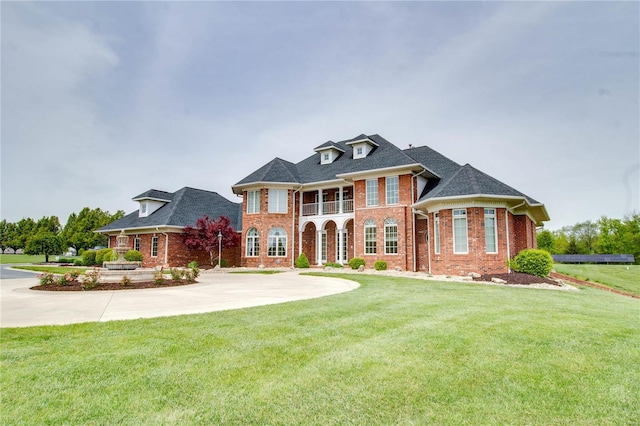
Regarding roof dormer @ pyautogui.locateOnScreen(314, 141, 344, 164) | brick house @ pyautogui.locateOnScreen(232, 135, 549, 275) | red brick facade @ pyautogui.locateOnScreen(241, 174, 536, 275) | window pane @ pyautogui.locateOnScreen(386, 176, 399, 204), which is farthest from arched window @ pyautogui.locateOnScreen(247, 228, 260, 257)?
window pane @ pyautogui.locateOnScreen(386, 176, 399, 204)

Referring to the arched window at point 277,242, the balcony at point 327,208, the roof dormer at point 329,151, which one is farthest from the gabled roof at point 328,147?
the arched window at point 277,242

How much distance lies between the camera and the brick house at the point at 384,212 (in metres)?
16.8

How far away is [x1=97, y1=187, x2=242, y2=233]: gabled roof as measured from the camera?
88.4ft

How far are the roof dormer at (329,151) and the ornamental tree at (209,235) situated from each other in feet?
27.9

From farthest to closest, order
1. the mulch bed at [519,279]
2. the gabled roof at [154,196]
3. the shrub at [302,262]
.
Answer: the gabled roof at [154,196] < the shrub at [302,262] < the mulch bed at [519,279]

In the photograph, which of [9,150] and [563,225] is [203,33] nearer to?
[9,150]

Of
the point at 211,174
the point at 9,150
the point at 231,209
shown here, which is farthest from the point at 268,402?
the point at 211,174

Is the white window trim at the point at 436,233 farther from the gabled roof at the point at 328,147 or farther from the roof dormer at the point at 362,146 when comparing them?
the gabled roof at the point at 328,147

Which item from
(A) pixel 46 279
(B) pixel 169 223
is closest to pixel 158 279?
(A) pixel 46 279

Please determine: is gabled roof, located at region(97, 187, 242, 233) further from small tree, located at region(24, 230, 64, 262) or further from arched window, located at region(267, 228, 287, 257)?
small tree, located at region(24, 230, 64, 262)

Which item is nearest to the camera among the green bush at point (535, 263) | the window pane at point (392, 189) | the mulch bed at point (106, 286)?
the mulch bed at point (106, 286)

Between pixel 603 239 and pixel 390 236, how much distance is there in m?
46.4

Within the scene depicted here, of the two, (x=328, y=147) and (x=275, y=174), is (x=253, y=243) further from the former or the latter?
(x=328, y=147)

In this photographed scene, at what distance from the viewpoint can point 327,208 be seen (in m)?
24.6
